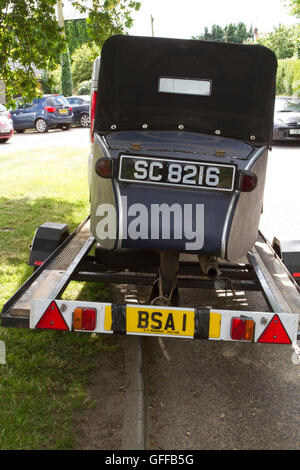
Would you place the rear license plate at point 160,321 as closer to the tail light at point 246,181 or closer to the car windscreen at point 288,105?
the tail light at point 246,181

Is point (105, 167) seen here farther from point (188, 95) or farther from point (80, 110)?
point (80, 110)

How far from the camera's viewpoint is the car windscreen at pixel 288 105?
2030 cm

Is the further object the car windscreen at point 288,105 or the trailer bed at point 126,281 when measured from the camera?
the car windscreen at point 288,105

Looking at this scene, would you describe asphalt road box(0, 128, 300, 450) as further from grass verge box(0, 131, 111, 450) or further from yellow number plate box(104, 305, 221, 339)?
yellow number plate box(104, 305, 221, 339)

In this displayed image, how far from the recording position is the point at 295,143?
20.6 meters

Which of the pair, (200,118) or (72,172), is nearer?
(200,118)

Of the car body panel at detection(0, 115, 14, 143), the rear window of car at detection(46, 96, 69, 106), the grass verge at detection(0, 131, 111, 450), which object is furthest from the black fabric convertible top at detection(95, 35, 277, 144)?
the rear window of car at detection(46, 96, 69, 106)

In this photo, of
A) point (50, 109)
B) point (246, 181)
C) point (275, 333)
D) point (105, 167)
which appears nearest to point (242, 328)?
point (275, 333)

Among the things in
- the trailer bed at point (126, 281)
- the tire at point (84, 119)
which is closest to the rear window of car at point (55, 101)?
the tire at point (84, 119)

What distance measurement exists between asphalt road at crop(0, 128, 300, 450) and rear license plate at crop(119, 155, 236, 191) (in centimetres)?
153

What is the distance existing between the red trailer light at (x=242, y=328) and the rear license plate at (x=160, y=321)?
257 mm
